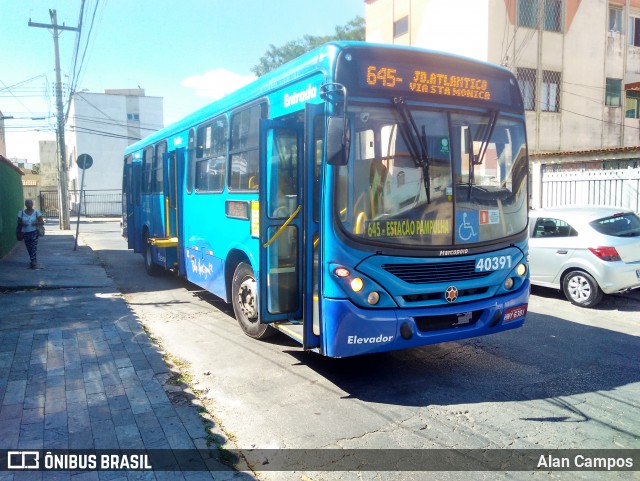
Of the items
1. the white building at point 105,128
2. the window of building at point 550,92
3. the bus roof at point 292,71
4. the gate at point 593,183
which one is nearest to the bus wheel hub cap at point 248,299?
the bus roof at point 292,71

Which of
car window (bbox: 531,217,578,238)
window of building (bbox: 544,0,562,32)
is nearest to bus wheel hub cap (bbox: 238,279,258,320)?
car window (bbox: 531,217,578,238)

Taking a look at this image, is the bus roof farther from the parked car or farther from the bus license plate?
the parked car

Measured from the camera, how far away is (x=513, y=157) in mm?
5449

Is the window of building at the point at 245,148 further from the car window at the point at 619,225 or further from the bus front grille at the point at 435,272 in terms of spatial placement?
the car window at the point at 619,225

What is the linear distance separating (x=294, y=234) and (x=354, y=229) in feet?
3.59

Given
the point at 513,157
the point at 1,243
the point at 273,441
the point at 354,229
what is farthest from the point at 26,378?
the point at 1,243

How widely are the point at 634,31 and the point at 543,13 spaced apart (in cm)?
625

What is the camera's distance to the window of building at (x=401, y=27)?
23516 millimetres

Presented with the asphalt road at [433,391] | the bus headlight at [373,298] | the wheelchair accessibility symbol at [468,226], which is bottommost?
the asphalt road at [433,391]

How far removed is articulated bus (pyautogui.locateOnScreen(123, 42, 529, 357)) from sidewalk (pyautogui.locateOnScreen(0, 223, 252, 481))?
1360 millimetres

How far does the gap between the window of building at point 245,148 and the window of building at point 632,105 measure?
77.2 ft

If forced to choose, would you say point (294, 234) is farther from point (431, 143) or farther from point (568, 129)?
point (568, 129)

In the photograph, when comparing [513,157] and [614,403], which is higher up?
[513,157]

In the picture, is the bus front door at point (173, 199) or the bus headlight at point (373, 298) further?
the bus front door at point (173, 199)
